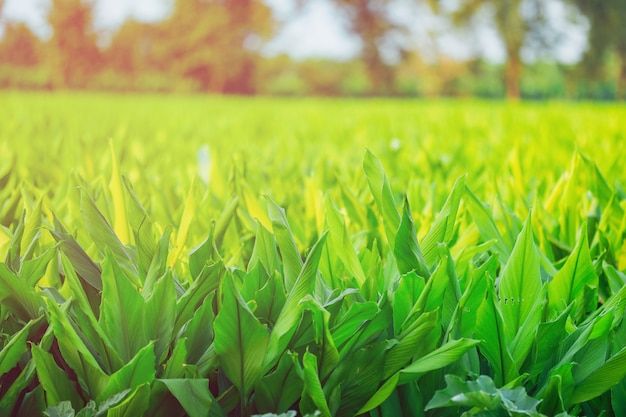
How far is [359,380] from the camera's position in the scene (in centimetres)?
85

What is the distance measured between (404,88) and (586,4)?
80.6 feet

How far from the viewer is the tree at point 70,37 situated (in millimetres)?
45781

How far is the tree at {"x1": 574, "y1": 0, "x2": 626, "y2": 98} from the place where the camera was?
34000mm

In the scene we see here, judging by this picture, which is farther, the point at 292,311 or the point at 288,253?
the point at 288,253

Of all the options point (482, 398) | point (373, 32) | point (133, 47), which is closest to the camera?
point (482, 398)

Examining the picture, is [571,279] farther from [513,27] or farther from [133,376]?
[513,27]

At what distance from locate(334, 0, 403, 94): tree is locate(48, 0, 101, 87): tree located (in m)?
18.2

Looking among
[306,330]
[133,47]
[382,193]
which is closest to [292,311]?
[306,330]

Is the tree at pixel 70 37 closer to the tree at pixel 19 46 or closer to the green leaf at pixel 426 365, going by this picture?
the tree at pixel 19 46

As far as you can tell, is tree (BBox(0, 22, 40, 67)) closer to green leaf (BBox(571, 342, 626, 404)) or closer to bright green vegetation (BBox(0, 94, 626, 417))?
bright green vegetation (BBox(0, 94, 626, 417))

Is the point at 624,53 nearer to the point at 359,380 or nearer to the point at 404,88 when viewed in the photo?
the point at 404,88

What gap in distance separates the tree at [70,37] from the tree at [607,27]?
105 feet

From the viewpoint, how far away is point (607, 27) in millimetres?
34344

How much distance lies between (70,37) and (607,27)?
34.6 m
